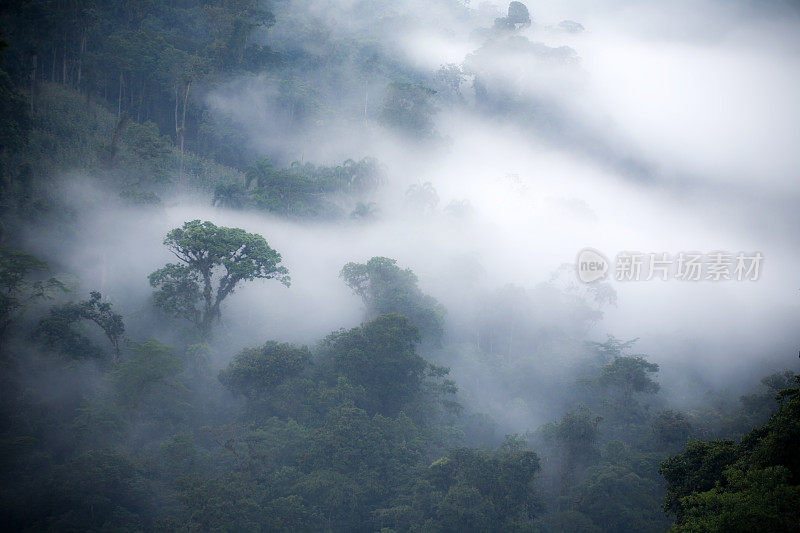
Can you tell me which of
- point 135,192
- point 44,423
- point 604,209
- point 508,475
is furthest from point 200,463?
point 604,209

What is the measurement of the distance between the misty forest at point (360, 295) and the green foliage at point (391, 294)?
0.84 feet

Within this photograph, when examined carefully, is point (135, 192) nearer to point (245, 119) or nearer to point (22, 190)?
point (22, 190)

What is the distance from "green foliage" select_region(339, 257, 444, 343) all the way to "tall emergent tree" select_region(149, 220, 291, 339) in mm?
6800

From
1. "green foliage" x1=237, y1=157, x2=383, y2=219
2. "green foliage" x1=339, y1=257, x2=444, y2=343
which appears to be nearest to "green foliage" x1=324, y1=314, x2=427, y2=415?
"green foliage" x1=339, y1=257, x2=444, y2=343

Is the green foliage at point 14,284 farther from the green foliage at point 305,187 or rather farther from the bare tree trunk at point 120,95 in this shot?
the bare tree trunk at point 120,95

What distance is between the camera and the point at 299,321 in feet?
Result: 131

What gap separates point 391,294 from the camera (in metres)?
37.6

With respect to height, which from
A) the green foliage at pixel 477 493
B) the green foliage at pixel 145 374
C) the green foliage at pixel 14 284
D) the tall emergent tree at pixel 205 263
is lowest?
the green foliage at pixel 477 493

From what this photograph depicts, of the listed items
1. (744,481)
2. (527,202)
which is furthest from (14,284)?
(527,202)

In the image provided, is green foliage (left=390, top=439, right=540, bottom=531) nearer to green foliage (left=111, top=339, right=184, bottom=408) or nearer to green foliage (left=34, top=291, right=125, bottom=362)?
green foliage (left=111, top=339, right=184, bottom=408)

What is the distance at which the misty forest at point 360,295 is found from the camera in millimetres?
23391

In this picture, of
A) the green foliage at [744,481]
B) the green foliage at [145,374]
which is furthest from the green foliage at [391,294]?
the green foliage at [744,481]

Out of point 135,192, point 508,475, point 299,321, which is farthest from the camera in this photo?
point 299,321

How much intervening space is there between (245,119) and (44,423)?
42453 millimetres
